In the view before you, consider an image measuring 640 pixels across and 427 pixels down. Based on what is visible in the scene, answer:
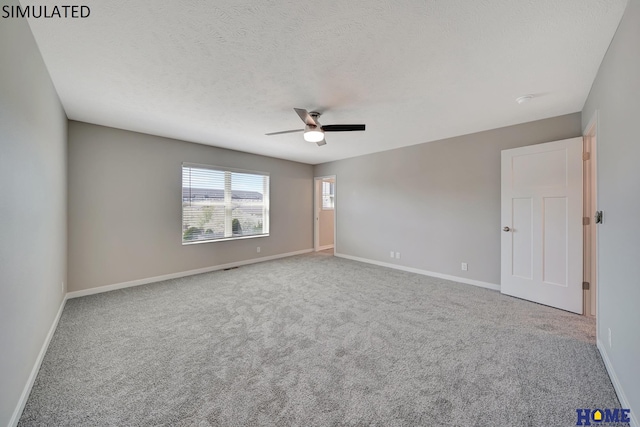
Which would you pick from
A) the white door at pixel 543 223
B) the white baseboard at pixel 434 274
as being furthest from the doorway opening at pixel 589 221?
the white baseboard at pixel 434 274

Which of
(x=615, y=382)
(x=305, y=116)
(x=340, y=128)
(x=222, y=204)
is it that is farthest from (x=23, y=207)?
(x=615, y=382)

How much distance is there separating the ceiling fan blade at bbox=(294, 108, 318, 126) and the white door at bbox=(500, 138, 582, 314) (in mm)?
2841

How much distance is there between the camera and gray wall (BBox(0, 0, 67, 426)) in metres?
1.32

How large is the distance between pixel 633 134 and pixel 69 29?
3744 millimetres

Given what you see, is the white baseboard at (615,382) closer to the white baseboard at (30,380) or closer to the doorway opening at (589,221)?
the doorway opening at (589,221)

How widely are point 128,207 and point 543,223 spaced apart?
19.8 feet

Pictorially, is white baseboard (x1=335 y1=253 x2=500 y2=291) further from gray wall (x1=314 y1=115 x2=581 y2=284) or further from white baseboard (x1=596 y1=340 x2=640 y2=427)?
white baseboard (x1=596 y1=340 x2=640 y2=427)

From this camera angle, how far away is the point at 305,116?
8.42ft

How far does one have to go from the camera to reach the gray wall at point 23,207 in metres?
1.32

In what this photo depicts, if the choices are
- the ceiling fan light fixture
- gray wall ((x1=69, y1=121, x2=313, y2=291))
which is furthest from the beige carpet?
the ceiling fan light fixture

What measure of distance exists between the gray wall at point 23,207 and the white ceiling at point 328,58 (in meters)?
0.32

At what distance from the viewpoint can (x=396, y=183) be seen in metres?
4.91

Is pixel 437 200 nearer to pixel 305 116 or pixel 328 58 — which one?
pixel 305 116

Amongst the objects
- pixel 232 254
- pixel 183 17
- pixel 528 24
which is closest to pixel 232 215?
pixel 232 254
